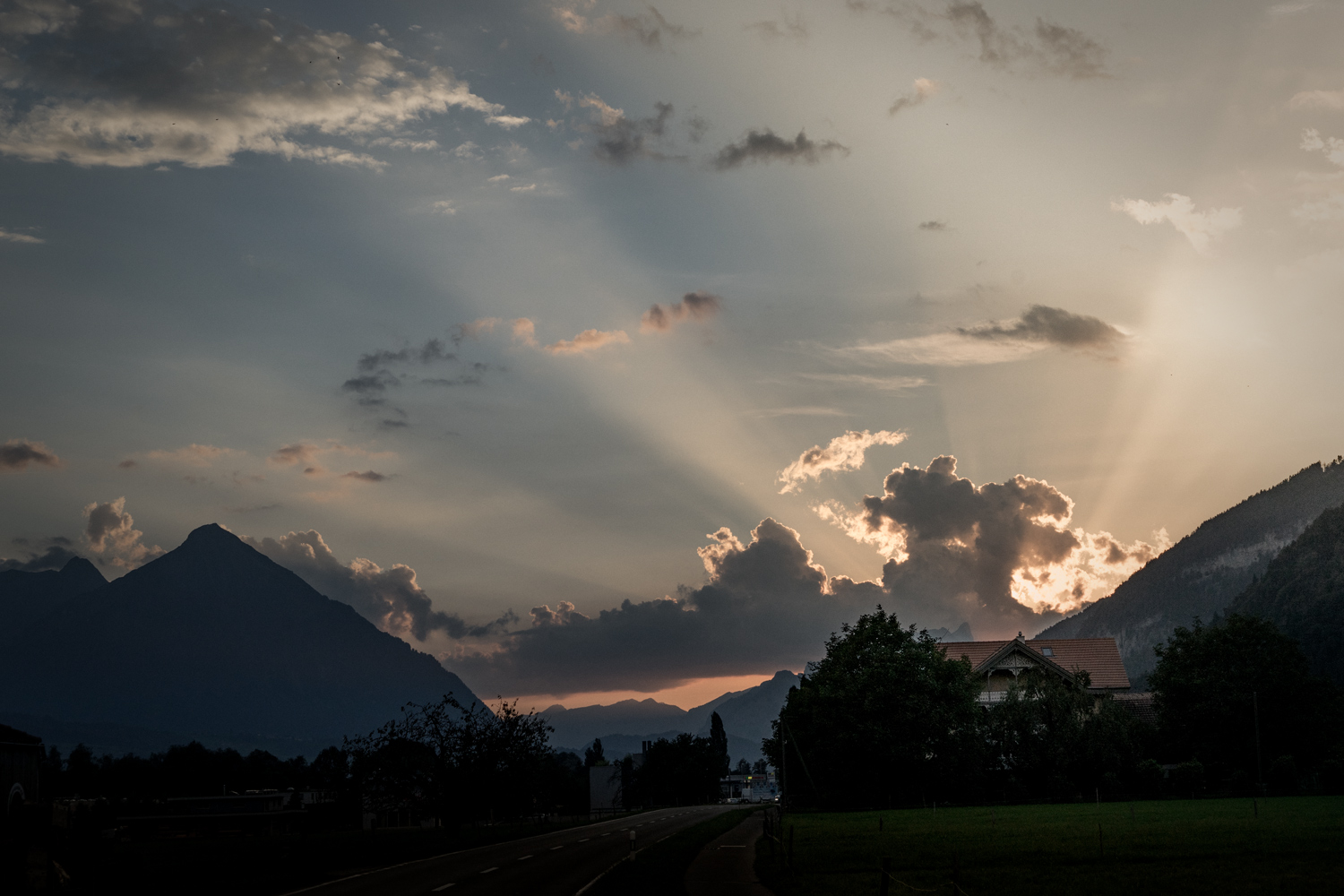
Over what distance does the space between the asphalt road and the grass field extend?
6283mm

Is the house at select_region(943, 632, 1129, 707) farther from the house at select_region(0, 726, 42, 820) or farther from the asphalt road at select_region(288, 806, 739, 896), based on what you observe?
the house at select_region(0, 726, 42, 820)

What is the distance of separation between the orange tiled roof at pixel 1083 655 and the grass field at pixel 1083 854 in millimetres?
44409

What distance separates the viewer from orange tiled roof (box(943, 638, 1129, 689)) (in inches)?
4049

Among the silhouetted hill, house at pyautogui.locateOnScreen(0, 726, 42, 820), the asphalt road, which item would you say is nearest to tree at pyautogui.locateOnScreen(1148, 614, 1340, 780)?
the asphalt road

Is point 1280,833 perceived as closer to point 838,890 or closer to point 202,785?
point 838,890

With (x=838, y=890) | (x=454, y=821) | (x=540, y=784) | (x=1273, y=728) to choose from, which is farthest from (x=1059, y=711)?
(x=838, y=890)

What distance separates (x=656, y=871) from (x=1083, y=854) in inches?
554

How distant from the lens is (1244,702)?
83.4 m

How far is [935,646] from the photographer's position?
287 ft

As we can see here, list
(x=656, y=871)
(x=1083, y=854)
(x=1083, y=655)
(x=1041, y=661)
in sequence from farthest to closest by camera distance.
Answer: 1. (x=1083, y=655)
2. (x=1041, y=661)
3. (x=656, y=871)
4. (x=1083, y=854)

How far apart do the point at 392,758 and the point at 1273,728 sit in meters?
68.0

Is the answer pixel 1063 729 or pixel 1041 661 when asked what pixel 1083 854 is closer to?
pixel 1063 729

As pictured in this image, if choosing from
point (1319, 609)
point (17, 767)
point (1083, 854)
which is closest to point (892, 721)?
point (1083, 854)

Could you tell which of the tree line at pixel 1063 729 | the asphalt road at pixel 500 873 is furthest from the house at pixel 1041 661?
the asphalt road at pixel 500 873
